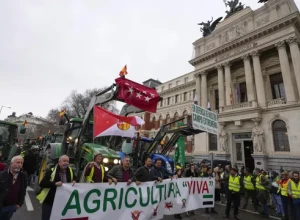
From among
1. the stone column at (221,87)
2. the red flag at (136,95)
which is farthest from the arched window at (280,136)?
the red flag at (136,95)

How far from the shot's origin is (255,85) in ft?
70.3

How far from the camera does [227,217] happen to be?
6730mm

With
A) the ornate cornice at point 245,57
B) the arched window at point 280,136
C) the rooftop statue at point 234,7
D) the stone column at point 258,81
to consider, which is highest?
the rooftop statue at point 234,7

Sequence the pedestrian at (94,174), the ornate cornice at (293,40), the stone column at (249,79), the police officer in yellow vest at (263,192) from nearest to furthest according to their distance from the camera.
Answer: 1. the pedestrian at (94,174)
2. the police officer in yellow vest at (263,192)
3. the ornate cornice at (293,40)
4. the stone column at (249,79)

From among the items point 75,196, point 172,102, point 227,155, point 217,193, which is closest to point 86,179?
point 75,196

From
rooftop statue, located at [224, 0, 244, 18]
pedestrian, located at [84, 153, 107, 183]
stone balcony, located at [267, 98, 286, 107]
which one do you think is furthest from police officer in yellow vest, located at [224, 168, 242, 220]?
rooftop statue, located at [224, 0, 244, 18]

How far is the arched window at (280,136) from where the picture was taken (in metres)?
18.0

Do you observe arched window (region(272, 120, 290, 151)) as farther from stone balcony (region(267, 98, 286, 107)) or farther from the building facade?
stone balcony (region(267, 98, 286, 107))

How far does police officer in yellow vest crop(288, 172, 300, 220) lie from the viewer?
6.18 metres

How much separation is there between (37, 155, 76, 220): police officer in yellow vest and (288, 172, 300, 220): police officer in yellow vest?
23.2ft

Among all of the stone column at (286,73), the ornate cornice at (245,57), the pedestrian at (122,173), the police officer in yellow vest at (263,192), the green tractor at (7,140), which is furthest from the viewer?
the ornate cornice at (245,57)

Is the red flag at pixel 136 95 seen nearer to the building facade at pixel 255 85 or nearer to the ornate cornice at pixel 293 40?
the building facade at pixel 255 85

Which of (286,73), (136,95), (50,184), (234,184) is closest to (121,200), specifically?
(50,184)

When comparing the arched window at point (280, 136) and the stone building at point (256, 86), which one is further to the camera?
the stone building at point (256, 86)
